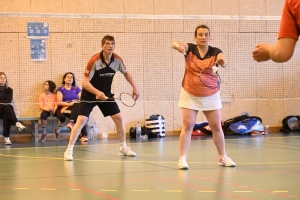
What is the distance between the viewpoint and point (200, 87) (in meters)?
7.80

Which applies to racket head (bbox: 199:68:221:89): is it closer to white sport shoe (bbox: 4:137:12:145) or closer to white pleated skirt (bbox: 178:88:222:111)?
white pleated skirt (bbox: 178:88:222:111)

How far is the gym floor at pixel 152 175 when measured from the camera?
588cm

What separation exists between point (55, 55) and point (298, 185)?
10019 millimetres

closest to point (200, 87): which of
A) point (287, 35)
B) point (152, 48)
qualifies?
point (287, 35)

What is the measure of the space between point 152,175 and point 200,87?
1.42m

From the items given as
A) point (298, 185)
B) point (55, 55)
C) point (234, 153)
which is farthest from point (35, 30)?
point (298, 185)

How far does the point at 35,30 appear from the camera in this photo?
14906 millimetres

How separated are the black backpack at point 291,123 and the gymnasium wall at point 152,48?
0.32 meters

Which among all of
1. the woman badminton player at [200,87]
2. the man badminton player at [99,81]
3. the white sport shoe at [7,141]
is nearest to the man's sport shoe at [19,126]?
the white sport shoe at [7,141]

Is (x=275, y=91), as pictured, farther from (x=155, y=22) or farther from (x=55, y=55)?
(x=55, y=55)

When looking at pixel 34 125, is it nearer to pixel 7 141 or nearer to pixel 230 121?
pixel 7 141

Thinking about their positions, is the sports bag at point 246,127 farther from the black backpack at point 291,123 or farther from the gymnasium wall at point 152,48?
the black backpack at point 291,123

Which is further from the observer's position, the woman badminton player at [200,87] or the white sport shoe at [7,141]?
the white sport shoe at [7,141]

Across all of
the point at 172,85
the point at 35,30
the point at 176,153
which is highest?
the point at 35,30
